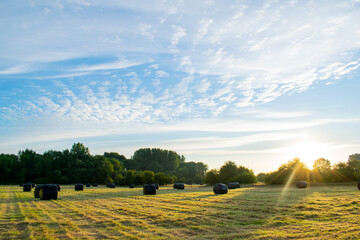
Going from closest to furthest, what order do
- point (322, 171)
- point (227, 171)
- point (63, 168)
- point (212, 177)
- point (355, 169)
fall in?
point (355, 169), point (322, 171), point (227, 171), point (212, 177), point (63, 168)

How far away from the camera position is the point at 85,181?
299ft

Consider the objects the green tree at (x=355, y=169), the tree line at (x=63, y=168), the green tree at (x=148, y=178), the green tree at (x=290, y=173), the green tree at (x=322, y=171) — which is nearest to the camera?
the green tree at (x=355, y=169)

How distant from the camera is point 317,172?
169ft

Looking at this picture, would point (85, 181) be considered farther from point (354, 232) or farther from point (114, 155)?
point (354, 232)

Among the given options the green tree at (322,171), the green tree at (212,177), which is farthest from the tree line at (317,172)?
the green tree at (212,177)

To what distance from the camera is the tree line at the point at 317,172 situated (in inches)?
1921

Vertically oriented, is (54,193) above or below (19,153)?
below

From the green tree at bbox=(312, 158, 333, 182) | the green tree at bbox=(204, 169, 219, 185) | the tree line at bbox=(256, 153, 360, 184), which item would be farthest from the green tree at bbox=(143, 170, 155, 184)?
the green tree at bbox=(312, 158, 333, 182)

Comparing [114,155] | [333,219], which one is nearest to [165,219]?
[333,219]

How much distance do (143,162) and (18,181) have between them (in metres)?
51.3

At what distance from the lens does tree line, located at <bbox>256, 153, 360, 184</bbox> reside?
48.8m

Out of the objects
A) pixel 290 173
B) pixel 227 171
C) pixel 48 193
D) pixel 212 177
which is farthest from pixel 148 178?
pixel 48 193

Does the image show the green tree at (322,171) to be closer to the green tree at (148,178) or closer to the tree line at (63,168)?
the green tree at (148,178)

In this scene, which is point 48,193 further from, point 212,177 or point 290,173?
point 212,177
